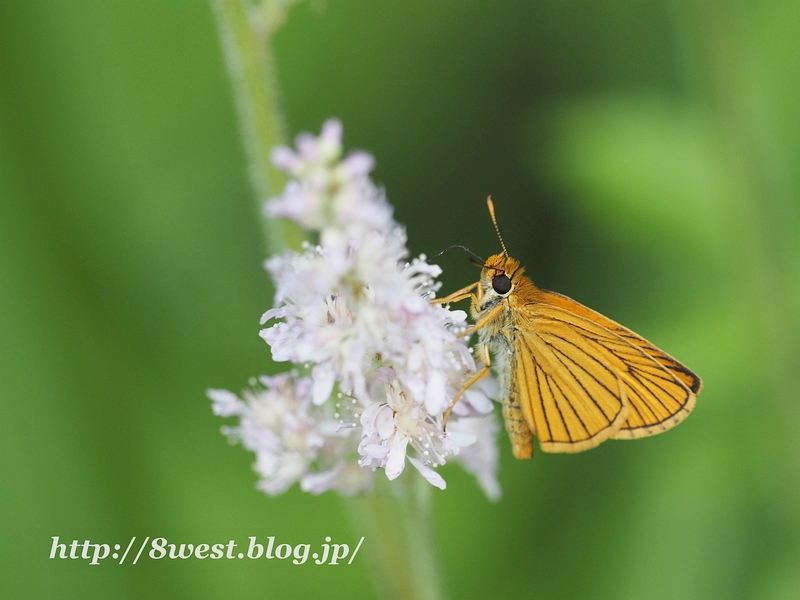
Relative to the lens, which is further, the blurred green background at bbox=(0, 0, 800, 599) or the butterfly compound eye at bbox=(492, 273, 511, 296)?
the blurred green background at bbox=(0, 0, 800, 599)

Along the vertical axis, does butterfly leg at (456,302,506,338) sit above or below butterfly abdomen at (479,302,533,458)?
above

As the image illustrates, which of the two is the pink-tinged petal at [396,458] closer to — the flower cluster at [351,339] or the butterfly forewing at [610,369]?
the flower cluster at [351,339]

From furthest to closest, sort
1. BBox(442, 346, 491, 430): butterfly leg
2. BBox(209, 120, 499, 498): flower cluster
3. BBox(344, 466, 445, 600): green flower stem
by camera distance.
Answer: BBox(344, 466, 445, 600): green flower stem < BBox(442, 346, 491, 430): butterfly leg < BBox(209, 120, 499, 498): flower cluster

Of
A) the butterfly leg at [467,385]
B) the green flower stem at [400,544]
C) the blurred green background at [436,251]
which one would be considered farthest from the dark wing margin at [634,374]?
the blurred green background at [436,251]

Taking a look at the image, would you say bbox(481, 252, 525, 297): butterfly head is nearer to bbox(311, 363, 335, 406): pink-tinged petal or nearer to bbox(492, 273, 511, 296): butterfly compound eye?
bbox(492, 273, 511, 296): butterfly compound eye

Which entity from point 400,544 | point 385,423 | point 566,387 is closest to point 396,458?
point 385,423

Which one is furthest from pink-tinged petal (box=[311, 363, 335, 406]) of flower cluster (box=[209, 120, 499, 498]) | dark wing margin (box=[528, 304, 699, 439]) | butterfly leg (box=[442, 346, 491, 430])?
dark wing margin (box=[528, 304, 699, 439])

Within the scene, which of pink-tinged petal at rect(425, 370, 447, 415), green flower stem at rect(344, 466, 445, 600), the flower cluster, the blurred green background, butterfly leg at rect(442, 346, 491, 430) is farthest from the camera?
the blurred green background
